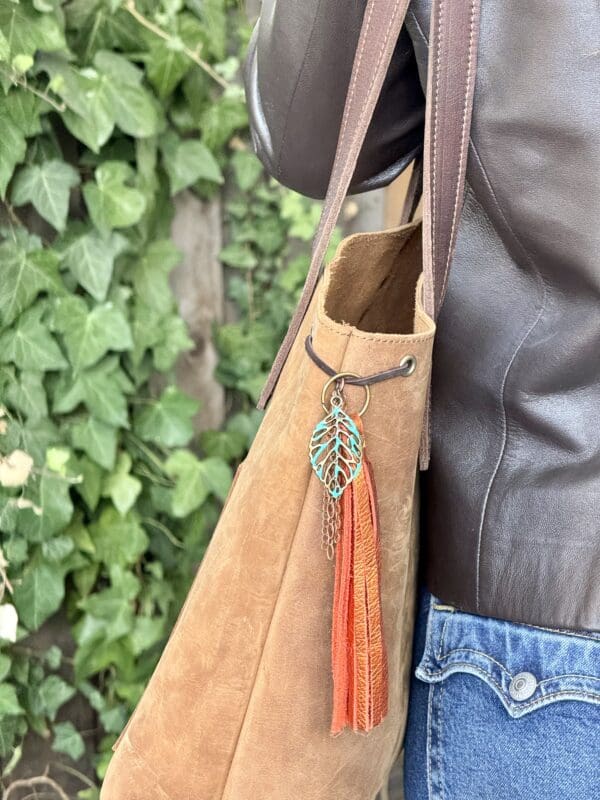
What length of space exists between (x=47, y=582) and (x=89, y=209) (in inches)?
23.1

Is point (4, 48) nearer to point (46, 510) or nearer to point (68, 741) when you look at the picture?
point (46, 510)

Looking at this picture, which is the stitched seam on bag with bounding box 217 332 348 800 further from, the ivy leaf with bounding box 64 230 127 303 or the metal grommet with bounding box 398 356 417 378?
the ivy leaf with bounding box 64 230 127 303

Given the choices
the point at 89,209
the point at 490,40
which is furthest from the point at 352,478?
the point at 89,209

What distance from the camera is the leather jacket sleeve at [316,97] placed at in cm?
57

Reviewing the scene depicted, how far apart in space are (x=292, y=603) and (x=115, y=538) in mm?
821

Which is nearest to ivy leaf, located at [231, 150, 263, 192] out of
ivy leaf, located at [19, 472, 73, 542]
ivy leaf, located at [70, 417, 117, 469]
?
ivy leaf, located at [70, 417, 117, 469]

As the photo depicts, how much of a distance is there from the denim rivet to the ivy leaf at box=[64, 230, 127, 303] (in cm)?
84

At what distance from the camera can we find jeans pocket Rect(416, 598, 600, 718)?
54 cm

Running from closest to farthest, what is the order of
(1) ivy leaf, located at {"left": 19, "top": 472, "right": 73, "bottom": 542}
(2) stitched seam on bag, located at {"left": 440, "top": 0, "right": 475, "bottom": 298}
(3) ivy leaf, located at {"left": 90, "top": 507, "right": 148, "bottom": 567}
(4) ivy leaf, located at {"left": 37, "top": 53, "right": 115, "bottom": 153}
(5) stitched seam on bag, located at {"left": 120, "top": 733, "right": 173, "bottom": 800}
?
(2) stitched seam on bag, located at {"left": 440, "top": 0, "right": 475, "bottom": 298} < (5) stitched seam on bag, located at {"left": 120, "top": 733, "right": 173, "bottom": 800} < (4) ivy leaf, located at {"left": 37, "top": 53, "right": 115, "bottom": 153} < (1) ivy leaf, located at {"left": 19, "top": 472, "right": 73, "bottom": 542} < (3) ivy leaf, located at {"left": 90, "top": 507, "right": 148, "bottom": 567}

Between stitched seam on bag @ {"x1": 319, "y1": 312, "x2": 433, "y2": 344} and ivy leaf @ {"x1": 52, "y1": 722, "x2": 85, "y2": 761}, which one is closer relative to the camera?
stitched seam on bag @ {"x1": 319, "y1": 312, "x2": 433, "y2": 344}

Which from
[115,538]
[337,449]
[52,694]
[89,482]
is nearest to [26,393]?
[89,482]

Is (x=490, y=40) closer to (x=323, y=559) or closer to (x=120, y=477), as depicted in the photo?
(x=323, y=559)

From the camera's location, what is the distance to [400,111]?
602mm

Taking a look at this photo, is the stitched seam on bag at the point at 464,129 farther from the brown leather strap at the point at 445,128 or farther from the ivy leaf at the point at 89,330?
the ivy leaf at the point at 89,330
